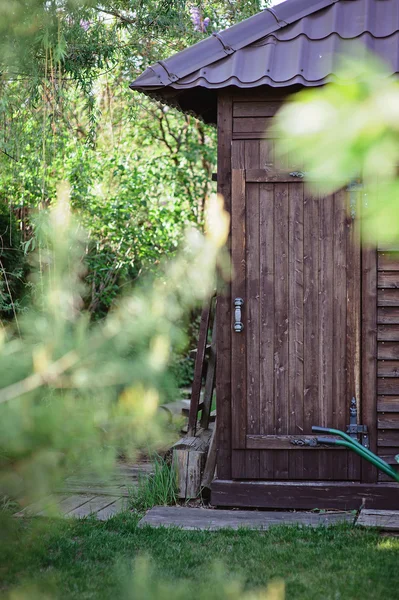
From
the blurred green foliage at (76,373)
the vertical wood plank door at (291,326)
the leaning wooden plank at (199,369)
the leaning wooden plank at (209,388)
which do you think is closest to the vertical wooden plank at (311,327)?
the vertical wood plank door at (291,326)

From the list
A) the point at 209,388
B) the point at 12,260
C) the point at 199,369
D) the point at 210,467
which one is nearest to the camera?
the point at 210,467

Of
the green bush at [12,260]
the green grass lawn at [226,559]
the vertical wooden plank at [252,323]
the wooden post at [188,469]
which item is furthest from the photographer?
the green bush at [12,260]

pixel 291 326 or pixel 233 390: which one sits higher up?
pixel 291 326

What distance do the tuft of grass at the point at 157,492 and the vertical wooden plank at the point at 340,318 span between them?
1174mm

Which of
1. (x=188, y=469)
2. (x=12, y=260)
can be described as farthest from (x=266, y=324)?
(x=12, y=260)

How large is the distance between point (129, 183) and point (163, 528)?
17.9ft

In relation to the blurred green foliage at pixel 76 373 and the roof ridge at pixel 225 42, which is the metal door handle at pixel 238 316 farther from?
the blurred green foliage at pixel 76 373

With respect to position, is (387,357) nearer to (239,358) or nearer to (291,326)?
(291,326)

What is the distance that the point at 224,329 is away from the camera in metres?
4.75

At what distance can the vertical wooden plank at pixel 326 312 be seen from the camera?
469cm

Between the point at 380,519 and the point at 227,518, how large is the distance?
93cm

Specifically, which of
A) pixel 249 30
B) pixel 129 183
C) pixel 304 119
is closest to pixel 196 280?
pixel 304 119

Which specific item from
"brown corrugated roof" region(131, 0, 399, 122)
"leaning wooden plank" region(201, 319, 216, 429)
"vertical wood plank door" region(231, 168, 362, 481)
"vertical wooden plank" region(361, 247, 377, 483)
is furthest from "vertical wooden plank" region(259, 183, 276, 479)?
"leaning wooden plank" region(201, 319, 216, 429)

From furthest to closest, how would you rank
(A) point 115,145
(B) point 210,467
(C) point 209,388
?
(A) point 115,145 → (C) point 209,388 → (B) point 210,467
